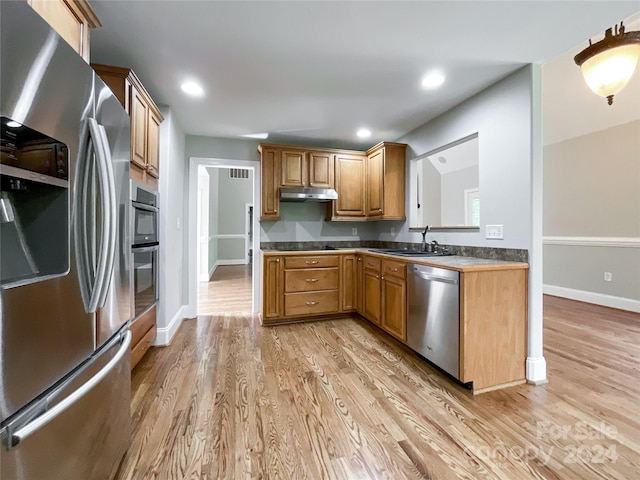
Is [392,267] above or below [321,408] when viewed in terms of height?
above

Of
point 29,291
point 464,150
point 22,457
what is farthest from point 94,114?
point 464,150

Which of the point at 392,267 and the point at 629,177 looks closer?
the point at 392,267

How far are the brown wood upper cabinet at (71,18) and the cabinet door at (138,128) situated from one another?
603mm

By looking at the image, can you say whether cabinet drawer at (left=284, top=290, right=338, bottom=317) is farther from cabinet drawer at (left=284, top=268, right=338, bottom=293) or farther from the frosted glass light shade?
the frosted glass light shade

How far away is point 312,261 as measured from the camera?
11.4 feet

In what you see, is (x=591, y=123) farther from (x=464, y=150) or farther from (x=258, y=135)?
(x=258, y=135)

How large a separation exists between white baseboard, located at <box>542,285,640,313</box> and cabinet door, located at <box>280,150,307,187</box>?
15.0 ft

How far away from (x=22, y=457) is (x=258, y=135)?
3.59m

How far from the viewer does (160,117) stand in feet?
8.70

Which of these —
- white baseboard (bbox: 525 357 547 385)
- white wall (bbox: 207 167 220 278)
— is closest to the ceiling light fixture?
white baseboard (bbox: 525 357 547 385)

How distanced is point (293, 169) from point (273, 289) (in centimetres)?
158

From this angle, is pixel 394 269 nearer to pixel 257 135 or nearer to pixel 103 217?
pixel 103 217

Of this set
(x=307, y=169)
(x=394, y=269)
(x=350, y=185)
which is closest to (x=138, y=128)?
(x=307, y=169)

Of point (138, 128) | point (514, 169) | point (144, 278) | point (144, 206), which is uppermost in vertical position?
Answer: point (138, 128)
